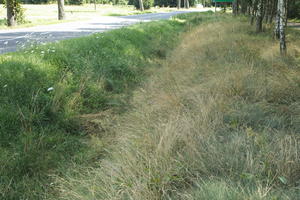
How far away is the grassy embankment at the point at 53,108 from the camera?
11.6 ft

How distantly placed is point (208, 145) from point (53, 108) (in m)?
2.77

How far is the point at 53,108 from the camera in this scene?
4703 millimetres

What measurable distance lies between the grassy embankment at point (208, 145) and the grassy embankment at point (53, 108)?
1.21ft

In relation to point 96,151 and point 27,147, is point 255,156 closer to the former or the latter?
point 96,151

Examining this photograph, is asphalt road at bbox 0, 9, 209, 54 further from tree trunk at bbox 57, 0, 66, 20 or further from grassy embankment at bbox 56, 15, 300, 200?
tree trunk at bbox 57, 0, 66, 20

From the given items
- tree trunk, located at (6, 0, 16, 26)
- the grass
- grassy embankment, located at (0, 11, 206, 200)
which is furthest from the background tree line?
tree trunk, located at (6, 0, 16, 26)

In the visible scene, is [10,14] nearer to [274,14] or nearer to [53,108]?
[53,108]

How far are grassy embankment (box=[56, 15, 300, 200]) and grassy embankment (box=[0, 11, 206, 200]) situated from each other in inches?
14.5

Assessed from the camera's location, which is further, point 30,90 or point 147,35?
point 147,35

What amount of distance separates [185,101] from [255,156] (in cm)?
200

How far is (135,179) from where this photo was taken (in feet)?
8.45

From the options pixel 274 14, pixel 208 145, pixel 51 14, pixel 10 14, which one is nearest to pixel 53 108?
pixel 208 145

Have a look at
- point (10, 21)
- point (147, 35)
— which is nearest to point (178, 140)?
point (147, 35)

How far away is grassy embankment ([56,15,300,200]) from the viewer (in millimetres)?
2469
